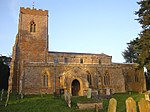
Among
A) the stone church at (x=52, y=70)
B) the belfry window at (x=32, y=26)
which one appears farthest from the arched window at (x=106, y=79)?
the belfry window at (x=32, y=26)

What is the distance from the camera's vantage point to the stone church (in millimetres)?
30906

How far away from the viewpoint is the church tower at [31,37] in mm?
38491

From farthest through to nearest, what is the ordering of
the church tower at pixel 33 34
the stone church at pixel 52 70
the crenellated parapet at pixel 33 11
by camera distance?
the crenellated parapet at pixel 33 11, the church tower at pixel 33 34, the stone church at pixel 52 70

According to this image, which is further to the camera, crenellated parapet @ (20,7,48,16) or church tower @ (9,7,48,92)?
crenellated parapet @ (20,7,48,16)

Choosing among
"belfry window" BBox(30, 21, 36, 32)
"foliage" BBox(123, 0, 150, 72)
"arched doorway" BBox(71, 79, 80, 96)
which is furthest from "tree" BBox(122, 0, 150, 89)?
"belfry window" BBox(30, 21, 36, 32)

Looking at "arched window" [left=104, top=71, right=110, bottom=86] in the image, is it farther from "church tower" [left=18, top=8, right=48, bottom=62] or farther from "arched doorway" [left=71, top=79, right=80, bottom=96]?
"church tower" [left=18, top=8, right=48, bottom=62]

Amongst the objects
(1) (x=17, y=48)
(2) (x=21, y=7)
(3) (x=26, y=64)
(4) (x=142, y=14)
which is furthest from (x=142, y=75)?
(2) (x=21, y=7)

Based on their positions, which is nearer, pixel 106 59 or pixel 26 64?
pixel 26 64

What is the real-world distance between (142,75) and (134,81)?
6.77 feet

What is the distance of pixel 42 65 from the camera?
3216 centimetres

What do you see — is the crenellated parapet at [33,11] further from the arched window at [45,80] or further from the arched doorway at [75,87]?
the arched doorway at [75,87]

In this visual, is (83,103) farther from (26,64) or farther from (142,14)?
(26,64)

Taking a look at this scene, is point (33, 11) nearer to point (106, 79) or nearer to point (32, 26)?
point (32, 26)

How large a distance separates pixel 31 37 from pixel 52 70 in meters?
11.5
